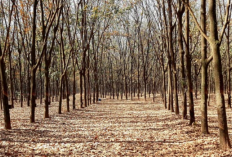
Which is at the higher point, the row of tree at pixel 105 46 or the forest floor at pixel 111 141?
the row of tree at pixel 105 46

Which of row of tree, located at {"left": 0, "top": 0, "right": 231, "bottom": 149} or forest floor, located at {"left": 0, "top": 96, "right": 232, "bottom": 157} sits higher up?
row of tree, located at {"left": 0, "top": 0, "right": 231, "bottom": 149}

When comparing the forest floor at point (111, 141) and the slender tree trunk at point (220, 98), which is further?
the forest floor at point (111, 141)

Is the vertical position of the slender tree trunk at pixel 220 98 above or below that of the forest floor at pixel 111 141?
above

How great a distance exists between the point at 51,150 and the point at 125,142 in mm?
2842

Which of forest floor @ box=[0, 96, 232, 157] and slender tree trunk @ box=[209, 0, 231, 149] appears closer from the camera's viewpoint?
slender tree trunk @ box=[209, 0, 231, 149]

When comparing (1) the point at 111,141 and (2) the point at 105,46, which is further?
(2) the point at 105,46

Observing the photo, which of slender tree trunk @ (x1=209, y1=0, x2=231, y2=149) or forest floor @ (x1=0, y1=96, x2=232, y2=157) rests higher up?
slender tree trunk @ (x1=209, y1=0, x2=231, y2=149)

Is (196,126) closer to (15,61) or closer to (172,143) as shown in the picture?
(172,143)

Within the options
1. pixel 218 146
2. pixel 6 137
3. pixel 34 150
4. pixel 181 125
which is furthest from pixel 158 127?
pixel 6 137

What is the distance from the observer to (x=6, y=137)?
379 inches

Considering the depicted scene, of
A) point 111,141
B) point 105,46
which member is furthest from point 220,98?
point 105,46

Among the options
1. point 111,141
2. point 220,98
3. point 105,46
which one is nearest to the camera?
point 220,98

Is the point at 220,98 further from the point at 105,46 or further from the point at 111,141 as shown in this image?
the point at 105,46

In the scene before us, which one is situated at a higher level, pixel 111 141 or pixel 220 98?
pixel 220 98
